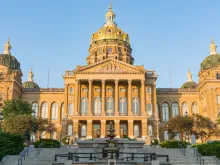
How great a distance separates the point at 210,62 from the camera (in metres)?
70.4

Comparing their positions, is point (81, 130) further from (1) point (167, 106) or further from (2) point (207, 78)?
(2) point (207, 78)

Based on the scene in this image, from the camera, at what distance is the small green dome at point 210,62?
69.6 metres

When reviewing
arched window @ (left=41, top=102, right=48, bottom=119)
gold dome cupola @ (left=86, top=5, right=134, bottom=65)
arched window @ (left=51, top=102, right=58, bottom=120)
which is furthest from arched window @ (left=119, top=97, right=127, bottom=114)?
arched window @ (left=41, top=102, right=48, bottom=119)

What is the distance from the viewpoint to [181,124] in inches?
1998

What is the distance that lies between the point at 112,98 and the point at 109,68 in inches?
254

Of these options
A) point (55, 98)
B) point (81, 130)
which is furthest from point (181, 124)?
point (55, 98)

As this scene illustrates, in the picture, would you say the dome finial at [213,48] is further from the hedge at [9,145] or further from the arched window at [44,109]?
the hedge at [9,145]

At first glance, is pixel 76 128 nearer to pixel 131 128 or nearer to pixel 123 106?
pixel 131 128

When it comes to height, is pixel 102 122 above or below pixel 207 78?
below

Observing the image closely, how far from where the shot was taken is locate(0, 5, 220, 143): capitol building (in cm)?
6000

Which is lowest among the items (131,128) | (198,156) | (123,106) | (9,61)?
(198,156)

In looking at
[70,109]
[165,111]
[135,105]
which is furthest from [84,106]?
[165,111]

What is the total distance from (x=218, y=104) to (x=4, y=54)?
49.5m

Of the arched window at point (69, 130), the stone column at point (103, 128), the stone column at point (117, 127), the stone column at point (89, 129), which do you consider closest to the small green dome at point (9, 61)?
the arched window at point (69, 130)
